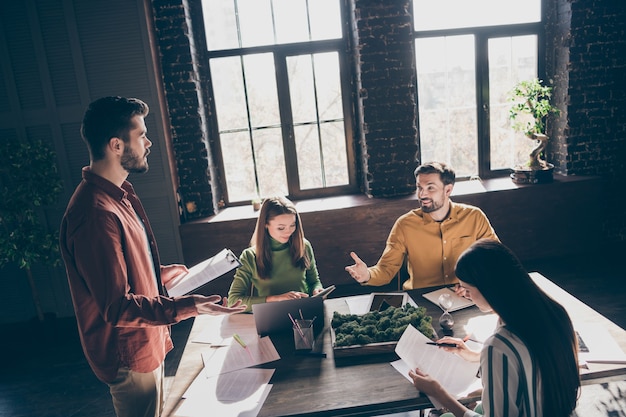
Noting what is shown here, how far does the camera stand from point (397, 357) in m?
1.80

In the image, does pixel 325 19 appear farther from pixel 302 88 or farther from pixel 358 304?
pixel 358 304

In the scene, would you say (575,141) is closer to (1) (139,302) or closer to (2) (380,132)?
(2) (380,132)

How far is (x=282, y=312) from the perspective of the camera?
202 centimetres

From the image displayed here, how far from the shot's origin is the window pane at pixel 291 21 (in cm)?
423

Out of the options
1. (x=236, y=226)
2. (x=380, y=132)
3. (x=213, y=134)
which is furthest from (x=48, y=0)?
(x=380, y=132)

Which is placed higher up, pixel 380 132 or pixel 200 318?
pixel 380 132

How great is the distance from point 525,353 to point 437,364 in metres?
0.43

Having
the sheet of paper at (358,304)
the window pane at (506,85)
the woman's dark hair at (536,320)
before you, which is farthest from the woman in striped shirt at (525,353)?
the window pane at (506,85)

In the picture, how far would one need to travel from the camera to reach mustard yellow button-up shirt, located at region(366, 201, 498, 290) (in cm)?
276

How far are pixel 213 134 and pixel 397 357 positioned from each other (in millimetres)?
3295

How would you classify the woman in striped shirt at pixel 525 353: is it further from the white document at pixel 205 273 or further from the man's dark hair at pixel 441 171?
the man's dark hair at pixel 441 171

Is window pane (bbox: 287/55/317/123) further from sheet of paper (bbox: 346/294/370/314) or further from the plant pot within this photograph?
sheet of paper (bbox: 346/294/370/314)

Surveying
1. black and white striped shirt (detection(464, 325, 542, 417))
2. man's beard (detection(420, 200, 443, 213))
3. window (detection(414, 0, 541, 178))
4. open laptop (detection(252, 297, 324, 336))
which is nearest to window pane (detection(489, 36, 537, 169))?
window (detection(414, 0, 541, 178))

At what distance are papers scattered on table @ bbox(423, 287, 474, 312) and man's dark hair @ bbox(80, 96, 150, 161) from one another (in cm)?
163
